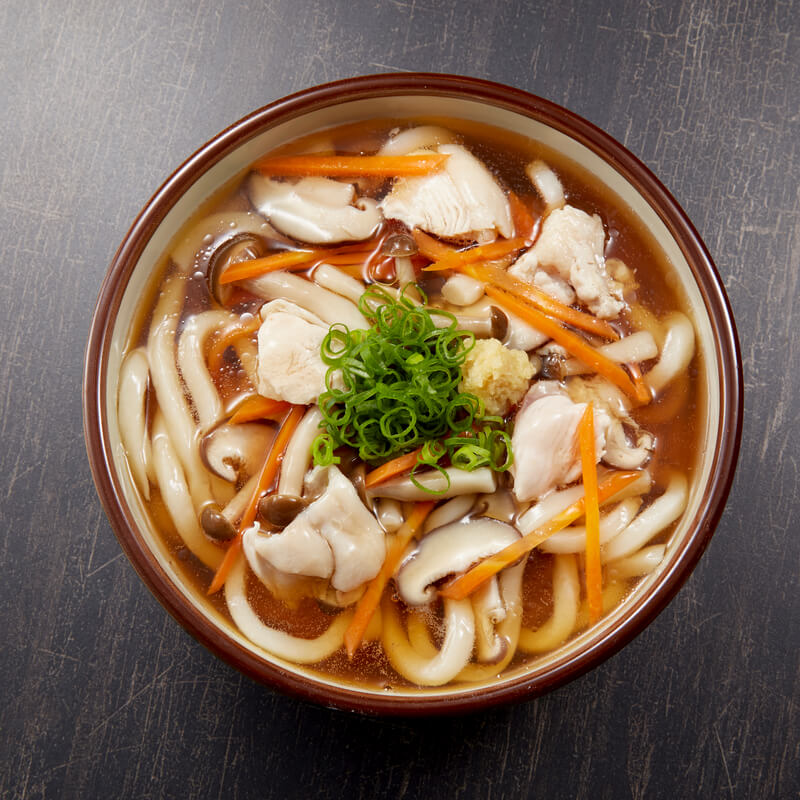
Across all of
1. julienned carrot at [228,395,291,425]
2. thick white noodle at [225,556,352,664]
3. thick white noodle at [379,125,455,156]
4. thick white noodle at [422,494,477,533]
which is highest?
thick white noodle at [379,125,455,156]

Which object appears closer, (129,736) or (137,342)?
(137,342)

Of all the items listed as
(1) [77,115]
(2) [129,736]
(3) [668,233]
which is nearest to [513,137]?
(3) [668,233]

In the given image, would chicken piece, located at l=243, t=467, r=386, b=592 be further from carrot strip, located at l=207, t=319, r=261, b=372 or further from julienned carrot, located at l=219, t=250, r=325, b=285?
julienned carrot, located at l=219, t=250, r=325, b=285

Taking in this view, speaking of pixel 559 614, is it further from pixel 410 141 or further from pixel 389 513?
pixel 410 141

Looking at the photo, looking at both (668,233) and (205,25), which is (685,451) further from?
(205,25)

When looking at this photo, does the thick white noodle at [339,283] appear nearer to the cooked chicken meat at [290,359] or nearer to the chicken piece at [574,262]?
the cooked chicken meat at [290,359]

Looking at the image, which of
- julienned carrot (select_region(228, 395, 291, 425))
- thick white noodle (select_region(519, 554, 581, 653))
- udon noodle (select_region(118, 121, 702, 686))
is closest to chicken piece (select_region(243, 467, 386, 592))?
udon noodle (select_region(118, 121, 702, 686))

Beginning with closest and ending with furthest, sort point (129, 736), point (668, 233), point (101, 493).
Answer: point (101, 493) → point (668, 233) → point (129, 736)

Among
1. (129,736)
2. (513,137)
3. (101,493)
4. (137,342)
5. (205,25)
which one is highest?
(205,25)
